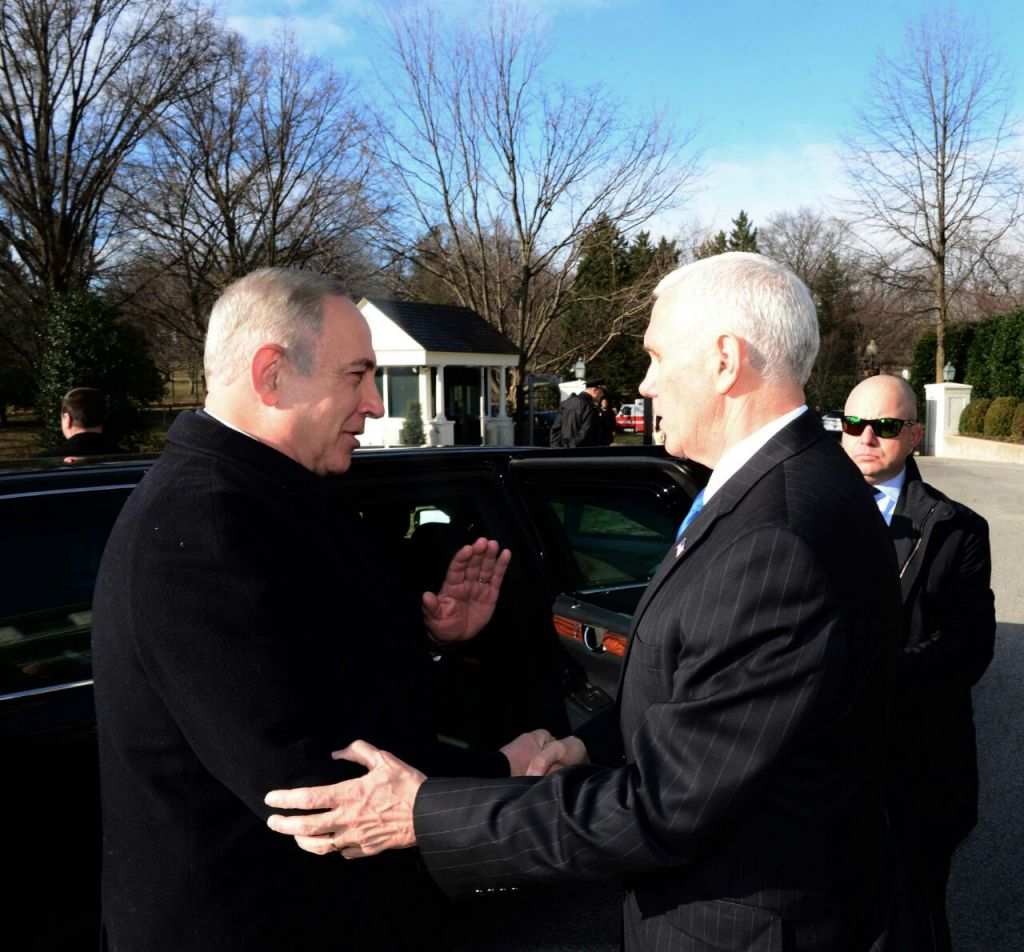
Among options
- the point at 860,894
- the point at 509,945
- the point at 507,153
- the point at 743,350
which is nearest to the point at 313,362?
the point at 743,350

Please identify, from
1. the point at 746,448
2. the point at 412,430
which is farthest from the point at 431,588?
the point at 412,430

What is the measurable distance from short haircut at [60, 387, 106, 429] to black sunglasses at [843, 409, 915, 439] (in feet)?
15.9

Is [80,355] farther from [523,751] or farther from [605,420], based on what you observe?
[523,751]

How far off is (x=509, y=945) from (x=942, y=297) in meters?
30.0

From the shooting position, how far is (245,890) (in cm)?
150

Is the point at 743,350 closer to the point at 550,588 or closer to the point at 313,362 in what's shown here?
the point at 313,362

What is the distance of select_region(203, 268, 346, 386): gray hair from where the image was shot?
1.64 m

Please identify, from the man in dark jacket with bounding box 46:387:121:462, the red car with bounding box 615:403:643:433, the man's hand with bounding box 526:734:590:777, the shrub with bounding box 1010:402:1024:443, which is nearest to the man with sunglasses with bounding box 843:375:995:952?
the man's hand with bounding box 526:734:590:777

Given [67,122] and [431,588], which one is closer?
[431,588]

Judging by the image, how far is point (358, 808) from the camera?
1.44m

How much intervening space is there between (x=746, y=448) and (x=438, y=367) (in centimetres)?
2718

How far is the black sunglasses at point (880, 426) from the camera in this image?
3.10m

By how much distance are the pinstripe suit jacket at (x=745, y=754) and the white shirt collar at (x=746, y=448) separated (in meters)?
0.02

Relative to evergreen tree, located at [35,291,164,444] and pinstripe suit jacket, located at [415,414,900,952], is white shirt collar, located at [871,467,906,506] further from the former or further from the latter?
evergreen tree, located at [35,291,164,444]
